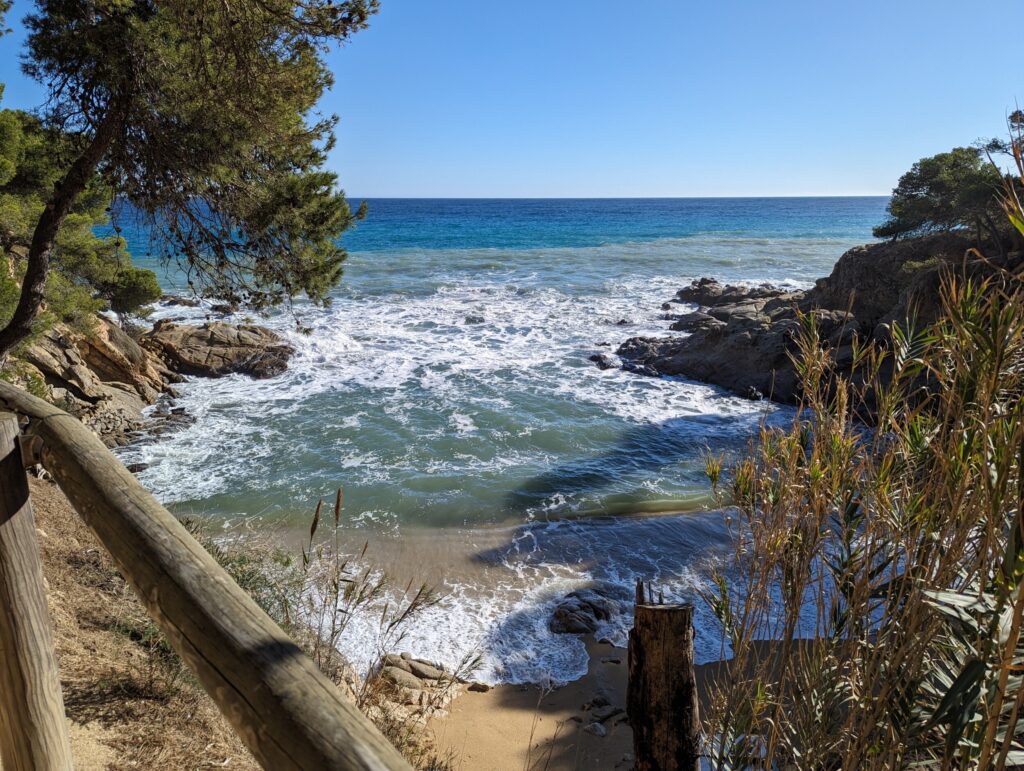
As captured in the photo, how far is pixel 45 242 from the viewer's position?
19.0 ft

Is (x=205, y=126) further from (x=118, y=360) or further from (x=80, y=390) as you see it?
(x=118, y=360)

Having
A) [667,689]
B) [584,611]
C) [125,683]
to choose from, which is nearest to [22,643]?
[125,683]

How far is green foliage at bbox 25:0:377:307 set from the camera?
504cm

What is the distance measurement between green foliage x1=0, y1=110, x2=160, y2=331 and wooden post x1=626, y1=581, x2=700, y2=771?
20.7 feet

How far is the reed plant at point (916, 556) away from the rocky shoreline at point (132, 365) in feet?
27.1

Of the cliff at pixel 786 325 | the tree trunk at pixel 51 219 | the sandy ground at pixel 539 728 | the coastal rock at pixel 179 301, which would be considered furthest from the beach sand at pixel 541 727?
the coastal rock at pixel 179 301

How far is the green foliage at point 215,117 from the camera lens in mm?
5035

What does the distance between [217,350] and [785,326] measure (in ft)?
41.3

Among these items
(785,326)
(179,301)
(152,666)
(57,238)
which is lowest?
(152,666)

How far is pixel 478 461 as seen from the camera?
10.6 m

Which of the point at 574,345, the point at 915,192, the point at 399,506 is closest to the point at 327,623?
the point at 399,506

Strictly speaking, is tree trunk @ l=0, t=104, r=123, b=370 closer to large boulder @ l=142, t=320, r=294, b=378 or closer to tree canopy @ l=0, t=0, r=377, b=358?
tree canopy @ l=0, t=0, r=377, b=358

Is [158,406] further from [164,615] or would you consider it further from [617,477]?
[164,615]

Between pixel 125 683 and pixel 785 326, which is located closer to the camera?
pixel 125 683
